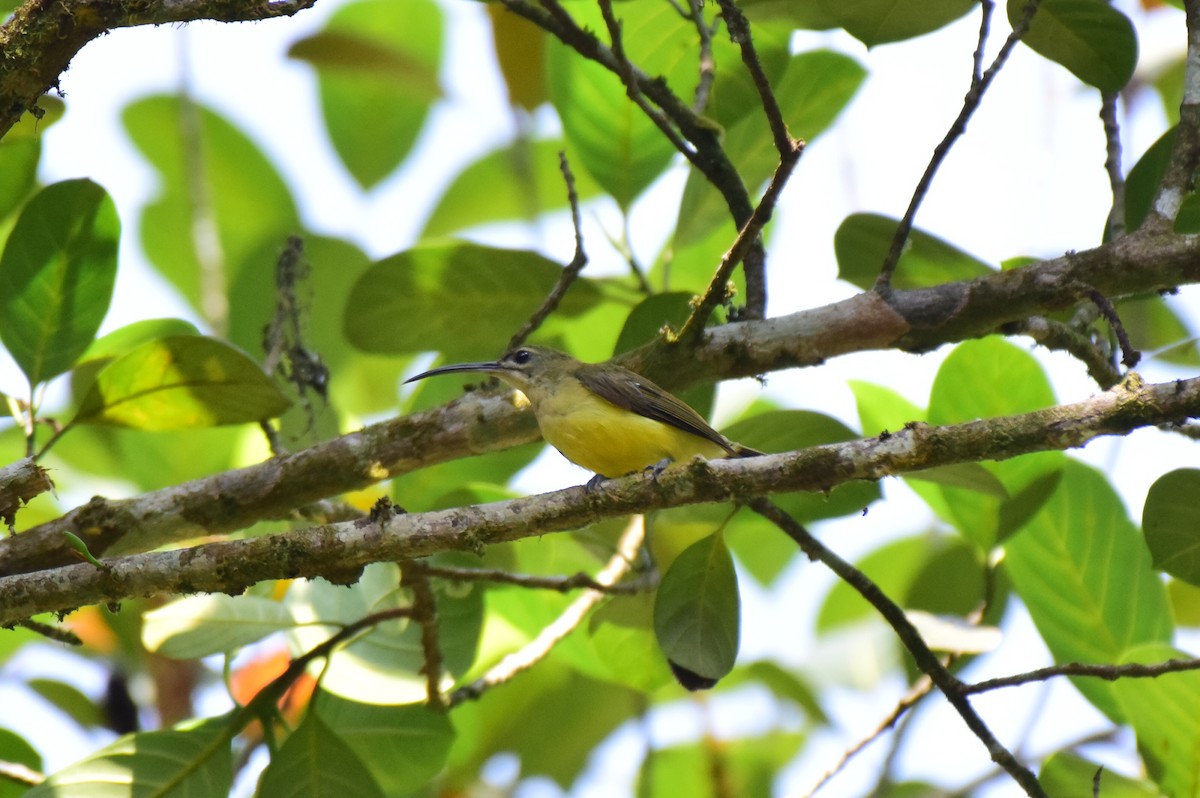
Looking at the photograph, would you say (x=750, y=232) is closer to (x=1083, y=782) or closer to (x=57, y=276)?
(x=1083, y=782)

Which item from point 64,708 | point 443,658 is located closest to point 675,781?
point 443,658

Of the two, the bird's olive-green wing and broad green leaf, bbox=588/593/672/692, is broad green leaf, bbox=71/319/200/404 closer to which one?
the bird's olive-green wing

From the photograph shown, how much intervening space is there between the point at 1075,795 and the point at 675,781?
189 centimetres

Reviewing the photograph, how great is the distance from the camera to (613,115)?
4.51 meters

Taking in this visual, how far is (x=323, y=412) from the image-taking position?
4.96 meters

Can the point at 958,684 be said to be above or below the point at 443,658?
below

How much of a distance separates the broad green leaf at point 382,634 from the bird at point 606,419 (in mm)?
683

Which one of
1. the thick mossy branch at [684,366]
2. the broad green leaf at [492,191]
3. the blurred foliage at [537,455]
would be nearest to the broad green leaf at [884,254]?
the blurred foliage at [537,455]

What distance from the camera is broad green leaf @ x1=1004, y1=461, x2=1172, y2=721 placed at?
416 cm

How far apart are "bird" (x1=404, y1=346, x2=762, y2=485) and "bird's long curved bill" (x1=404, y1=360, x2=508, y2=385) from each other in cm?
7

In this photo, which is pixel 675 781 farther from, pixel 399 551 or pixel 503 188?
pixel 503 188

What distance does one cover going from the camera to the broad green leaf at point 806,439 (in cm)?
384

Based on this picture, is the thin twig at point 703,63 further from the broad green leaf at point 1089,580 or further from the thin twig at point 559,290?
the broad green leaf at point 1089,580

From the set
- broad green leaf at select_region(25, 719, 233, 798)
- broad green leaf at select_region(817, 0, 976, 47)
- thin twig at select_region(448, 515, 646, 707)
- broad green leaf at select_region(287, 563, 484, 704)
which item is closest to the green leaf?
broad green leaf at select_region(287, 563, 484, 704)
